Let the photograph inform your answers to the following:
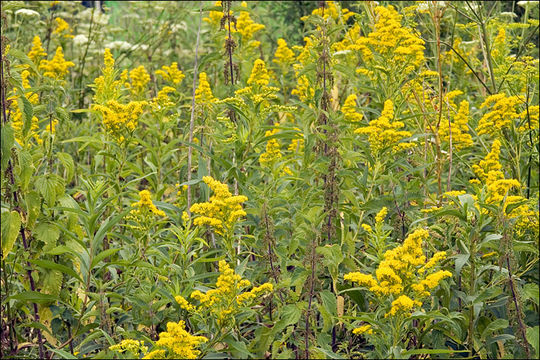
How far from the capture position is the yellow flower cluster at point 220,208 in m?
2.29

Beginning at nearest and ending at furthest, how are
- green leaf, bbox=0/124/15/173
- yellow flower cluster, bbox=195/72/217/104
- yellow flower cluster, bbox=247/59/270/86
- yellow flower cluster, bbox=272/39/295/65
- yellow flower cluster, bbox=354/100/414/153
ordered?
green leaf, bbox=0/124/15/173 < yellow flower cluster, bbox=354/100/414/153 < yellow flower cluster, bbox=247/59/270/86 < yellow flower cluster, bbox=195/72/217/104 < yellow flower cluster, bbox=272/39/295/65

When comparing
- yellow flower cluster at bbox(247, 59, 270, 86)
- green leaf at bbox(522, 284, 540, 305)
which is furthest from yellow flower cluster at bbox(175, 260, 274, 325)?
yellow flower cluster at bbox(247, 59, 270, 86)

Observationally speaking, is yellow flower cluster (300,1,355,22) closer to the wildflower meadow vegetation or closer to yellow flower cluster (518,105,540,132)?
the wildflower meadow vegetation

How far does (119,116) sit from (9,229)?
826 millimetres

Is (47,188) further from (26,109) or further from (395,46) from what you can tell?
(395,46)

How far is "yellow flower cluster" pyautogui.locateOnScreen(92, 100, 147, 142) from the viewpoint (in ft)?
9.51

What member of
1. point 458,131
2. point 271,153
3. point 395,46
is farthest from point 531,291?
point 395,46

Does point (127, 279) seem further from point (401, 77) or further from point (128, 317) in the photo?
point (401, 77)

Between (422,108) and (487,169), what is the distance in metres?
0.53

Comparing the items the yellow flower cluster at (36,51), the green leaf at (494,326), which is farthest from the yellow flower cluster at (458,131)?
the yellow flower cluster at (36,51)

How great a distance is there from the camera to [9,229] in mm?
2244

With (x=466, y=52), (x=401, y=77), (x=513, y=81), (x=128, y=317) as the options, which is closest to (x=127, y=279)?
(x=128, y=317)

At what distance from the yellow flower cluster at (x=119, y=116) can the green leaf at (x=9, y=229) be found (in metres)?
0.72

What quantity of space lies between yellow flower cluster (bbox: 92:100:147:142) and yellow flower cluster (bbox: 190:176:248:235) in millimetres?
707
